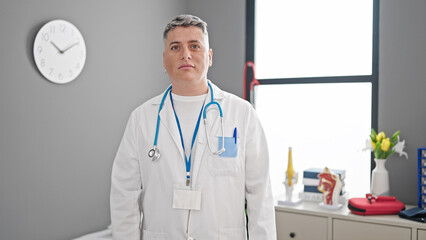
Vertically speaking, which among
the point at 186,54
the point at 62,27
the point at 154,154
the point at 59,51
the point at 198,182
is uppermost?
the point at 62,27

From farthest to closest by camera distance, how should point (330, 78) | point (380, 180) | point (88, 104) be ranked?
point (330, 78) < point (88, 104) < point (380, 180)

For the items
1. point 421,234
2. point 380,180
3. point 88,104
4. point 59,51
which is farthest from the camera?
point 88,104

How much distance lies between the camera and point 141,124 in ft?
5.02

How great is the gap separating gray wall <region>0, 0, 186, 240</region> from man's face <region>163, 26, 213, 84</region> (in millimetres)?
1113

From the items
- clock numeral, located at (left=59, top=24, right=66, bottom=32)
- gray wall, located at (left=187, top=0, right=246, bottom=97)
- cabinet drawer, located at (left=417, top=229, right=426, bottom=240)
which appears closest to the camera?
cabinet drawer, located at (left=417, top=229, right=426, bottom=240)

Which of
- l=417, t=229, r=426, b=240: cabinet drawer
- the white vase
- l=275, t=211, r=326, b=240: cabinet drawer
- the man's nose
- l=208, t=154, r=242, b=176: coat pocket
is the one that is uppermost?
the man's nose

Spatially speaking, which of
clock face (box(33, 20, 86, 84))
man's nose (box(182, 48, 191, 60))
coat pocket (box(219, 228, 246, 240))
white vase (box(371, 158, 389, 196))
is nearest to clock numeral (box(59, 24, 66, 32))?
clock face (box(33, 20, 86, 84))

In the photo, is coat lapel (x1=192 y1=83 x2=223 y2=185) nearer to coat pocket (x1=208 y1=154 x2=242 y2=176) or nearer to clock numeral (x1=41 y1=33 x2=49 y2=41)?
coat pocket (x1=208 y1=154 x2=242 y2=176)

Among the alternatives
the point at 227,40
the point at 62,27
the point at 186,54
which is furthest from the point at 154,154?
the point at 227,40

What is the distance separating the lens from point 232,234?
4.75 ft

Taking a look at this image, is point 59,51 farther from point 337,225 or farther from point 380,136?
point 380,136

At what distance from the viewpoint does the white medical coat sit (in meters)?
1.43

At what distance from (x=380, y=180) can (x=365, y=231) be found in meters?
0.39

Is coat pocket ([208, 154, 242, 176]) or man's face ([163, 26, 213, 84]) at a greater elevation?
man's face ([163, 26, 213, 84])
